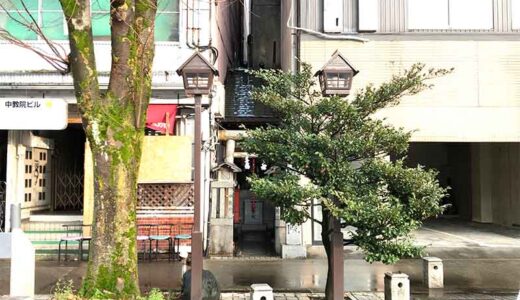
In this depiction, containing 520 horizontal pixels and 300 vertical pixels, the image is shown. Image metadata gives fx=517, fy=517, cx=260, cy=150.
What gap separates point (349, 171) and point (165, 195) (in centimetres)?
646

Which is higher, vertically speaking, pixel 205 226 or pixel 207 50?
pixel 207 50

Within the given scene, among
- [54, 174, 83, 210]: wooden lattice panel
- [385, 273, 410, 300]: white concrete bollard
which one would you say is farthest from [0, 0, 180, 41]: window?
[385, 273, 410, 300]: white concrete bollard

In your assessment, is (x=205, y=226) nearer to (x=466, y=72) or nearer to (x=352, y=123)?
(x=352, y=123)

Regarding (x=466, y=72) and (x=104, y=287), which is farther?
(x=466, y=72)

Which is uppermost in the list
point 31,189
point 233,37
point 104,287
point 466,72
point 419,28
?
point 233,37

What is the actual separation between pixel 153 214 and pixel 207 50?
429 centimetres

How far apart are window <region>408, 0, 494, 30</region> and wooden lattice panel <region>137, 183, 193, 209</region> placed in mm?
7095

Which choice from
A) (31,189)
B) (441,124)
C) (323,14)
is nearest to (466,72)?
(441,124)

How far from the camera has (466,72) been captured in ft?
42.8

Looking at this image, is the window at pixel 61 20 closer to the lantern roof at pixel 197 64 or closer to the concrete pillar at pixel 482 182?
the lantern roof at pixel 197 64

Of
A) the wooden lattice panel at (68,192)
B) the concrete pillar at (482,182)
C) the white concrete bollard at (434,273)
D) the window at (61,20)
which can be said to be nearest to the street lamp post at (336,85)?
the white concrete bollard at (434,273)

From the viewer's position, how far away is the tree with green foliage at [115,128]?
6.65 meters

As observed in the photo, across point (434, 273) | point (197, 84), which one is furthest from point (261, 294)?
point (434, 273)

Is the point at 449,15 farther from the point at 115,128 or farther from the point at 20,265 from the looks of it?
the point at 20,265
